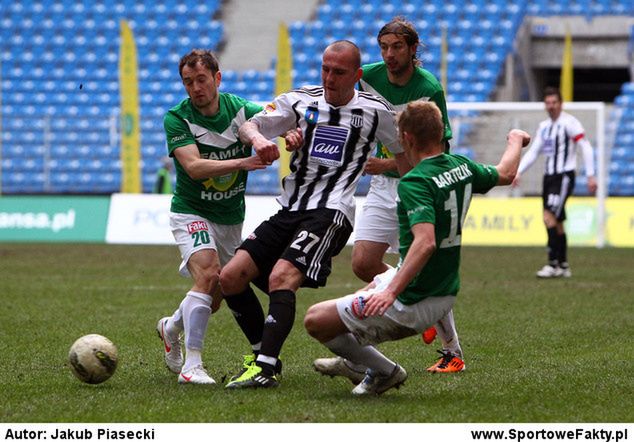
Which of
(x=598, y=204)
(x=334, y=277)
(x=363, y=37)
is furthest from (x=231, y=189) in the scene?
(x=363, y=37)

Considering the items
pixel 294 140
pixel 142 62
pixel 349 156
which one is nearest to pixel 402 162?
pixel 349 156

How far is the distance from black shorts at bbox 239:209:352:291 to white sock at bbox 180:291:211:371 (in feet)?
1.47

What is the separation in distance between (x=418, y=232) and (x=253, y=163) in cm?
128

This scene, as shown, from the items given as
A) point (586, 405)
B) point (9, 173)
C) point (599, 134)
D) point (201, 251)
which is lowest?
point (9, 173)

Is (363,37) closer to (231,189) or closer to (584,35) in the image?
(584,35)

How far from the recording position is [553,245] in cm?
1481

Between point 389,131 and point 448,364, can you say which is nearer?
point 389,131

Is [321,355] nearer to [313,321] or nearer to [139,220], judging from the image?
[313,321]

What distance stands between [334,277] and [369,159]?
786 cm

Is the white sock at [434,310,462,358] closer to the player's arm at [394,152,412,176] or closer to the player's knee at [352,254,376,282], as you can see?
the player's knee at [352,254,376,282]

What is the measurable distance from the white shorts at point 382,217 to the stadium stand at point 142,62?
17.9 m

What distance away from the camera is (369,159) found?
7145mm

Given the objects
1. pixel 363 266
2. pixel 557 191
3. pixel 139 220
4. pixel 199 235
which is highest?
pixel 199 235

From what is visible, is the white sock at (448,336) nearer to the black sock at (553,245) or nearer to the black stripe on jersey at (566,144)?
the black sock at (553,245)
